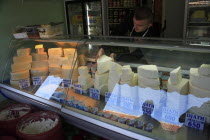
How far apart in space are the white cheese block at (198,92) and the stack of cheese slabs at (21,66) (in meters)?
1.83

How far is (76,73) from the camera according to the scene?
6.66ft

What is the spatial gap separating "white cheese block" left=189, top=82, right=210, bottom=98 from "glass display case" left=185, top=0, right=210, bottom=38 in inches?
126

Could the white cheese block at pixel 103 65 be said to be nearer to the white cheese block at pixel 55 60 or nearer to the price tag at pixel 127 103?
the price tag at pixel 127 103

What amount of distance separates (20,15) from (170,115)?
2.73 metres

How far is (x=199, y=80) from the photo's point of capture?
4.20 ft

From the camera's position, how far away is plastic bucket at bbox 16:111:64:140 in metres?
1.45

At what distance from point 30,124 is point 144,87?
1.03 m

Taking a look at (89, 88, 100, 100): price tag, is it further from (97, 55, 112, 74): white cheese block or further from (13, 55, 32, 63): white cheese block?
(13, 55, 32, 63): white cheese block

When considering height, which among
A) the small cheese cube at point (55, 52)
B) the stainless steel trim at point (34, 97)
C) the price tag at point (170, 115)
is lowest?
the stainless steel trim at point (34, 97)

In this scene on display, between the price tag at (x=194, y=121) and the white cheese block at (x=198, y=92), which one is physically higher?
the white cheese block at (x=198, y=92)

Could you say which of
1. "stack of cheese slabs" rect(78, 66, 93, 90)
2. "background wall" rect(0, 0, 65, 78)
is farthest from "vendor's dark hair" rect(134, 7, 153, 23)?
"background wall" rect(0, 0, 65, 78)

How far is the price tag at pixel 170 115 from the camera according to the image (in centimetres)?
130

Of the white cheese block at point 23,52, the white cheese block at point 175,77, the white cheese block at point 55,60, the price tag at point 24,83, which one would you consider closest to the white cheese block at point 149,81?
the white cheese block at point 175,77

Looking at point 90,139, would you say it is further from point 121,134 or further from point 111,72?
point 111,72
